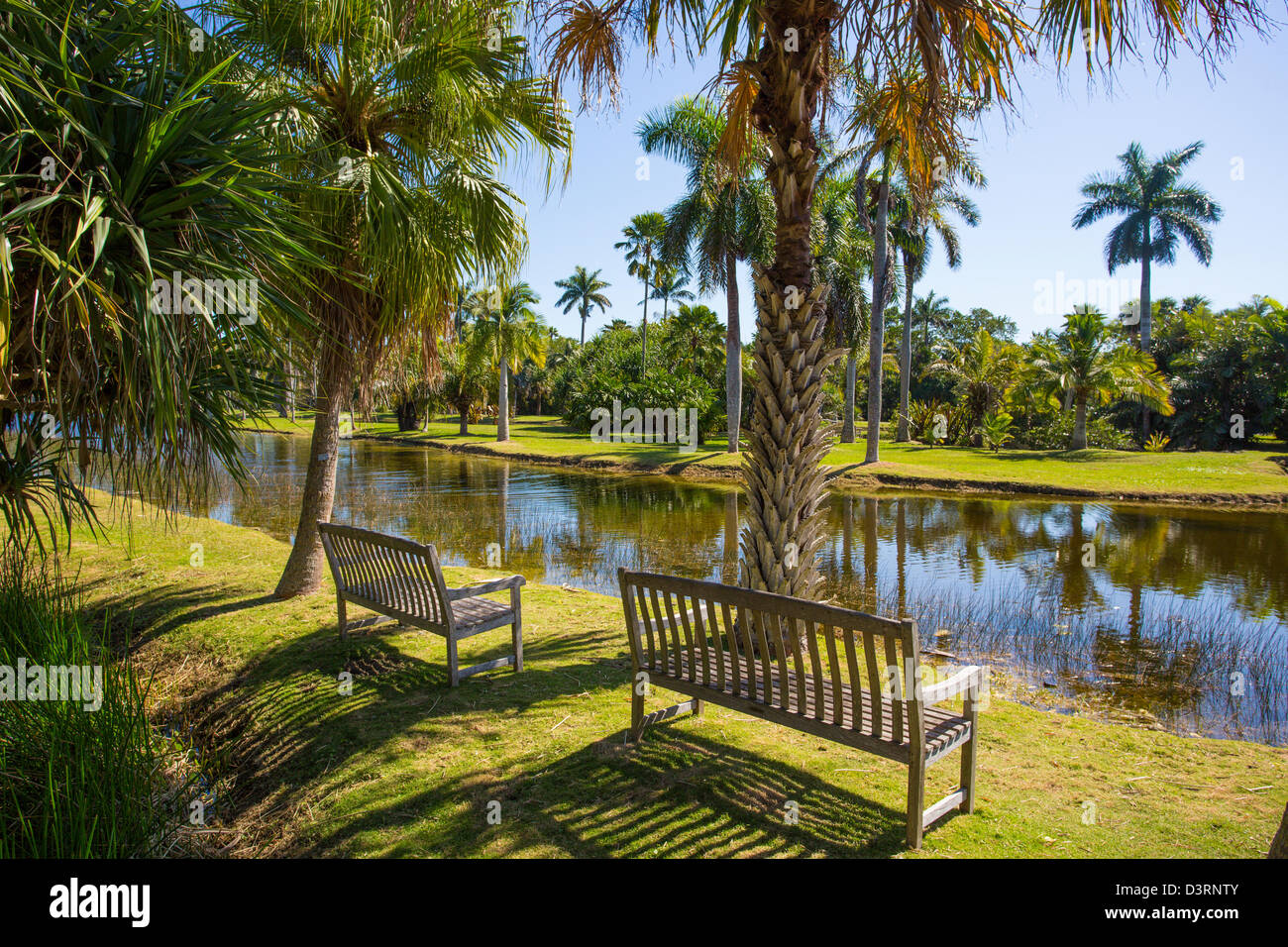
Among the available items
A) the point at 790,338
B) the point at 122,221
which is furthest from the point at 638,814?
the point at 122,221

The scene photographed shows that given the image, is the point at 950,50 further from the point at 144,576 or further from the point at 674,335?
the point at 674,335

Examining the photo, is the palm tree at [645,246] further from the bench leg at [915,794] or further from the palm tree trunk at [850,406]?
the bench leg at [915,794]

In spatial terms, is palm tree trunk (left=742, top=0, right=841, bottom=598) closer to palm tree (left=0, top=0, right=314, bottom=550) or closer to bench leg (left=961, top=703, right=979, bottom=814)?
bench leg (left=961, top=703, right=979, bottom=814)

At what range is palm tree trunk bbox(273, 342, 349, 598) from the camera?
7680 millimetres

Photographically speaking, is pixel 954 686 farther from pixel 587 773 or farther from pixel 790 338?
pixel 790 338

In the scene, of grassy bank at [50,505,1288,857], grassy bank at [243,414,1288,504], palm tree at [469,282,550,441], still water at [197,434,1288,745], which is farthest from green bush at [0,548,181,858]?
palm tree at [469,282,550,441]

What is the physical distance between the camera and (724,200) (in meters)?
27.5

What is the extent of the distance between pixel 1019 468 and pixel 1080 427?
7.45 meters

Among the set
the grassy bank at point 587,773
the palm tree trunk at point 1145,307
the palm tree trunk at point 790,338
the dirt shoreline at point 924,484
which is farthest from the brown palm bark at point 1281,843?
the palm tree trunk at point 1145,307

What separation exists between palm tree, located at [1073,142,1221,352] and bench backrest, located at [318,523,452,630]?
45.1 meters

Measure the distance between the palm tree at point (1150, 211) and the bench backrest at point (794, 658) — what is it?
147 feet

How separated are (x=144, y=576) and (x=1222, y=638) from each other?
1272cm

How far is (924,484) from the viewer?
24.0m
